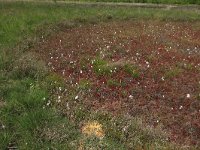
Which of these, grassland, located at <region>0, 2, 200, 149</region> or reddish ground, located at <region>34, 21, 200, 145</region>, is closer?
grassland, located at <region>0, 2, 200, 149</region>

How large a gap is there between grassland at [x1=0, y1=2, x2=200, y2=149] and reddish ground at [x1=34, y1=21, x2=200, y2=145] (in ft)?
1.38

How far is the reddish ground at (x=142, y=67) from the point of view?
32.3 feet

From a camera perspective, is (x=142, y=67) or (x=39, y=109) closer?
(x=39, y=109)

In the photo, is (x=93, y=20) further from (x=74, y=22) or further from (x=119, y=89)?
(x=119, y=89)

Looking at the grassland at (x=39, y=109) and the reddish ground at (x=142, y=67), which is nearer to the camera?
the grassland at (x=39, y=109)

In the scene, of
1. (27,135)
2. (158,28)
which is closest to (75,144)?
(27,135)

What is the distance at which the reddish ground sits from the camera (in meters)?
9.85

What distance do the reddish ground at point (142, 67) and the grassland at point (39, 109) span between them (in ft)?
1.38

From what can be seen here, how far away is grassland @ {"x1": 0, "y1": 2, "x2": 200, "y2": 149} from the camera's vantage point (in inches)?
342

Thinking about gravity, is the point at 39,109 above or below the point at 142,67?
below

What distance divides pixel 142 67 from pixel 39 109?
3612mm

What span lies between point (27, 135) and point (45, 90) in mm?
2125

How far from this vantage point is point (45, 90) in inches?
429

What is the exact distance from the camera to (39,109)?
9.84m
